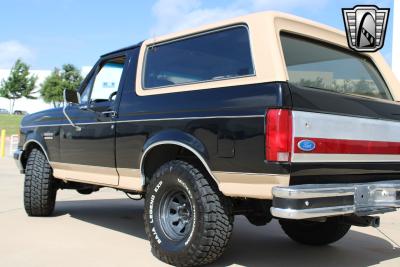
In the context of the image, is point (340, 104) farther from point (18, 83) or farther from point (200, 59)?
point (18, 83)

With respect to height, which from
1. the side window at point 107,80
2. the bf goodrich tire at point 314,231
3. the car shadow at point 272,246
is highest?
the side window at point 107,80

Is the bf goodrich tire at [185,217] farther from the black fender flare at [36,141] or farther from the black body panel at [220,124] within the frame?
the black fender flare at [36,141]

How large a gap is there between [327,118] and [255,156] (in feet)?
1.96

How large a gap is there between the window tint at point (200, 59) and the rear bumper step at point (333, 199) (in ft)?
3.24

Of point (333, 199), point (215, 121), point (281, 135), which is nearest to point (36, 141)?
point (215, 121)

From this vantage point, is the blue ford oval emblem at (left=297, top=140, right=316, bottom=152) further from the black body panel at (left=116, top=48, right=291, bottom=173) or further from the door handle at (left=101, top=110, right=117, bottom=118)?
the door handle at (left=101, top=110, right=117, bottom=118)

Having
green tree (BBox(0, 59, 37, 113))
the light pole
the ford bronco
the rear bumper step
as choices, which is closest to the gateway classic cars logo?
the ford bronco

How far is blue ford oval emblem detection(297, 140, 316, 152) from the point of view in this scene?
3504 millimetres

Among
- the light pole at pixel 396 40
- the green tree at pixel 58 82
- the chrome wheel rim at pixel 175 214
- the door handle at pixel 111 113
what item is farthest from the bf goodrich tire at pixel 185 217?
the green tree at pixel 58 82

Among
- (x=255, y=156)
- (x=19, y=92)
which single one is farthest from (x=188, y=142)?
(x=19, y=92)

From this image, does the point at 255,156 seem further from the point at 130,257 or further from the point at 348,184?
the point at 130,257

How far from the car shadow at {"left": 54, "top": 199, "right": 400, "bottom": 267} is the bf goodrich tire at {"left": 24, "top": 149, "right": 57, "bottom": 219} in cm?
50

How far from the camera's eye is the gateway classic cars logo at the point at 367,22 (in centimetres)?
610

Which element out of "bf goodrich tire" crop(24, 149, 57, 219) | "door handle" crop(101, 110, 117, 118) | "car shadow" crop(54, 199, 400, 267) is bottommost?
"car shadow" crop(54, 199, 400, 267)
